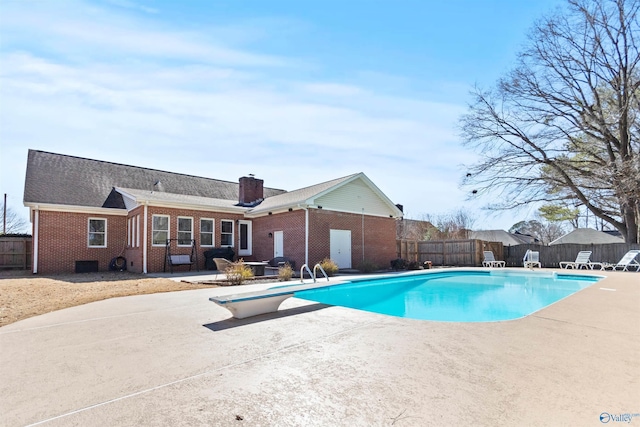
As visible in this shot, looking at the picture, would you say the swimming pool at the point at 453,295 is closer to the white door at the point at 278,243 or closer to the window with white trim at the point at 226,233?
the white door at the point at 278,243

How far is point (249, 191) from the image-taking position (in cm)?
2017

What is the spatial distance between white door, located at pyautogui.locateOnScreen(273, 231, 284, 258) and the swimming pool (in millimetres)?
5384

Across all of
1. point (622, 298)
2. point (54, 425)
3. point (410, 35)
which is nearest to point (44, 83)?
point (54, 425)

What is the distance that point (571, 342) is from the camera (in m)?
4.38

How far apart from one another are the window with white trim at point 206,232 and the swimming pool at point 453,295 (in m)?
8.15

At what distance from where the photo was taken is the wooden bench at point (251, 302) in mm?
5665

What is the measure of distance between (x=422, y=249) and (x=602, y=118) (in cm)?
1231

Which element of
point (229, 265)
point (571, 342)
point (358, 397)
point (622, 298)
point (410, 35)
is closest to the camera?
point (358, 397)

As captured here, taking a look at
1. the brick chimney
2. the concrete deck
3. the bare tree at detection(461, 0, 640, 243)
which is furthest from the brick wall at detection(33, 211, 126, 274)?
the bare tree at detection(461, 0, 640, 243)

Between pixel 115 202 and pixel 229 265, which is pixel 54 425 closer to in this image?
pixel 229 265

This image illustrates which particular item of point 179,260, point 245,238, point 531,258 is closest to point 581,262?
point 531,258

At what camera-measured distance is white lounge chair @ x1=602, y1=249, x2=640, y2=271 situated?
1686cm

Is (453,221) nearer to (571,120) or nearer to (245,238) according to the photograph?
(571,120)

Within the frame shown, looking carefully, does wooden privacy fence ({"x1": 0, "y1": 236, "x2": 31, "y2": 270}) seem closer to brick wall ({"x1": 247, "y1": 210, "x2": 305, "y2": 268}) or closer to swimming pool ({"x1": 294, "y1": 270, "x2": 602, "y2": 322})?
brick wall ({"x1": 247, "y1": 210, "x2": 305, "y2": 268})
